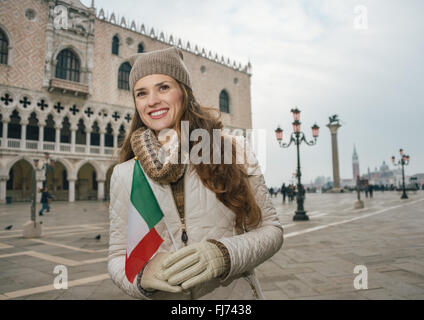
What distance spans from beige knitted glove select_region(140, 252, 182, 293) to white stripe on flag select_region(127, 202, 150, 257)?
9 centimetres

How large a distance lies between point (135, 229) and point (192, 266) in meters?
0.26

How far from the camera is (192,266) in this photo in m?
0.99

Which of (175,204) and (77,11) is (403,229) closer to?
(175,204)

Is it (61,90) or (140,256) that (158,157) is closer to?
(140,256)

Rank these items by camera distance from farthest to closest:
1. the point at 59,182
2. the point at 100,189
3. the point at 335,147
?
the point at 335,147, the point at 59,182, the point at 100,189

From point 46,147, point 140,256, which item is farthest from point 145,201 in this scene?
point 46,147

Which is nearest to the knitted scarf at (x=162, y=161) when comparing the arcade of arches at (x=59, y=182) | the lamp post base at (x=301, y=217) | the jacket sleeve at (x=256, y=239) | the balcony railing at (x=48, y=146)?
the jacket sleeve at (x=256, y=239)

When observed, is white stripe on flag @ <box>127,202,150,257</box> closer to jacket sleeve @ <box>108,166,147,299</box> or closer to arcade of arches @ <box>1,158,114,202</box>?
jacket sleeve @ <box>108,166,147,299</box>

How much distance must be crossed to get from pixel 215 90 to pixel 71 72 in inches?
565

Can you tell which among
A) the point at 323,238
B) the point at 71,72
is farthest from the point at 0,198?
the point at 323,238

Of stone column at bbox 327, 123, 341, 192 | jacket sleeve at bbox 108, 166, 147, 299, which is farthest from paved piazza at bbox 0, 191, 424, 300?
stone column at bbox 327, 123, 341, 192

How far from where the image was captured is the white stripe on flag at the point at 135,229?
1079mm

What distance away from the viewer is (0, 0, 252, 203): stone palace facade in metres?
19.4
